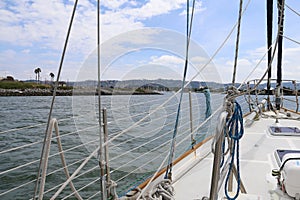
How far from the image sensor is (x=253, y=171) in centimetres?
140

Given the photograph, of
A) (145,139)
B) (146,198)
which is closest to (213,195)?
(146,198)

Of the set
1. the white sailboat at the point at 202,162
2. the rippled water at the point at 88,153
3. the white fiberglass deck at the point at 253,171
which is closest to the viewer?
the white sailboat at the point at 202,162

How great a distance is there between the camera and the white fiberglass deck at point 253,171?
1.12 m

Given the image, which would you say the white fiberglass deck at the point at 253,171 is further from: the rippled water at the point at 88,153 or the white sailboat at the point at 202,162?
the rippled water at the point at 88,153

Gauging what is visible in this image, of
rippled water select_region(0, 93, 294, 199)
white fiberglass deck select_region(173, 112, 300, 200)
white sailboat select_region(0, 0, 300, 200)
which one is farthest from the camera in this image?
rippled water select_region(0, 93, 294, 199)

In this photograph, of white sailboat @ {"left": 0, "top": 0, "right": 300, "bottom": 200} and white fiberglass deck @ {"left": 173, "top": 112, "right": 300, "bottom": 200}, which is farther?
white fiberglass deck @ {"left": 173, "top": 112, "right": 300, "bottom": 200}

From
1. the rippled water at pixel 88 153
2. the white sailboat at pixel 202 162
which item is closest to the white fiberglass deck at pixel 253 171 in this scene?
the white sailboat at pixel 202 162

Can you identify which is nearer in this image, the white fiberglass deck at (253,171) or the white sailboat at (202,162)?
the white sailboat at (202,162)

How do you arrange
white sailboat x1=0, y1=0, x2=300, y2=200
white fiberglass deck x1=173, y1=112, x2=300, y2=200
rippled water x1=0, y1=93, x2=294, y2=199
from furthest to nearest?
rippled water x1=0, y1=93, x2=294, y2=199
white fiberglass deck x1=173, y1=112, x2=300, y2=200
white sailboat x1=0, y1=0, x2=300, y2=200

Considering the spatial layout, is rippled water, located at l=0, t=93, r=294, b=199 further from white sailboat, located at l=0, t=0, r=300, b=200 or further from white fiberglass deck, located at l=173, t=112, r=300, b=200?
white fiberglass deck, located at l=173, t=112, r=300, b=200

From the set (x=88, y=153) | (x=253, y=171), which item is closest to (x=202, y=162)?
(x=253, y=171)

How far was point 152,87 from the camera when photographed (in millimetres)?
2076

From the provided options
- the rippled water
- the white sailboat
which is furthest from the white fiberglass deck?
the rippled water

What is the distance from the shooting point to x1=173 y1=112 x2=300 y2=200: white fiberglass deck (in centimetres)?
112
